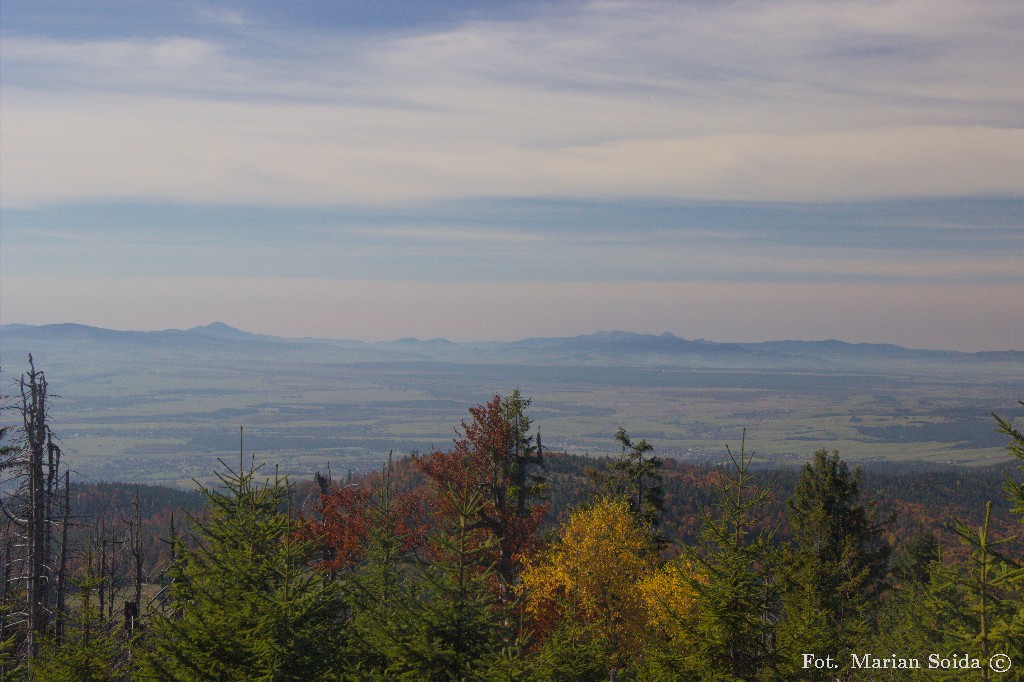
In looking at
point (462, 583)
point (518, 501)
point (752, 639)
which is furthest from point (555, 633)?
point (518, 501)

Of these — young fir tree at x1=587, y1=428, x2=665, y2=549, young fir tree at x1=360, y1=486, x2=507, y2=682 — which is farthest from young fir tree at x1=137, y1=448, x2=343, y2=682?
young fir tree at x1=587, y1=428, x2=665, y2=549

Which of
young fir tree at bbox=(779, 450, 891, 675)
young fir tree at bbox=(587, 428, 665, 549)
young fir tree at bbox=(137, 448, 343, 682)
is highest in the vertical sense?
young fir tree at bbox=(137, 448, 343, 682)

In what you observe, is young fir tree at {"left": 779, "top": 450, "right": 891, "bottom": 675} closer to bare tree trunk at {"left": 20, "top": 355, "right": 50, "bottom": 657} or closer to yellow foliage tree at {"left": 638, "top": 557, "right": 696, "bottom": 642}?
yellow foliage tree at {"left": 638, "top": 557, "right": 696, "bottom": 642}

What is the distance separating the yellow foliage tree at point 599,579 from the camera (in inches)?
1416

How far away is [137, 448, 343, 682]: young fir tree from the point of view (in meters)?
18.0

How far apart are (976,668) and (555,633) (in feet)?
32.5

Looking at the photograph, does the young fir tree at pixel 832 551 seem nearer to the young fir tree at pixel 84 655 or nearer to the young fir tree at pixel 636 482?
the young fir tree at pixel 636 482

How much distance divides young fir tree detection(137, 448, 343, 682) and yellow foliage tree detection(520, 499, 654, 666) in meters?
17.7

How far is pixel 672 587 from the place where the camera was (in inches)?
1255

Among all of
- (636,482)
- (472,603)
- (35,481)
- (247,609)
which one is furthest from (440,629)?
(636,482)

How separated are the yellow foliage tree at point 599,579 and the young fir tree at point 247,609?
58.0 ft

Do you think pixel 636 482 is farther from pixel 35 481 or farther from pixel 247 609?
pixel 247 609

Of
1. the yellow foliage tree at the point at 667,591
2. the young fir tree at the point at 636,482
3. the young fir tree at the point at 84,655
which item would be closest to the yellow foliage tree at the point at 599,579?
the yellow foliage tree at the point at 667,591

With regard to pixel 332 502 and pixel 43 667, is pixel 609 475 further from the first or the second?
pixel 43 667
